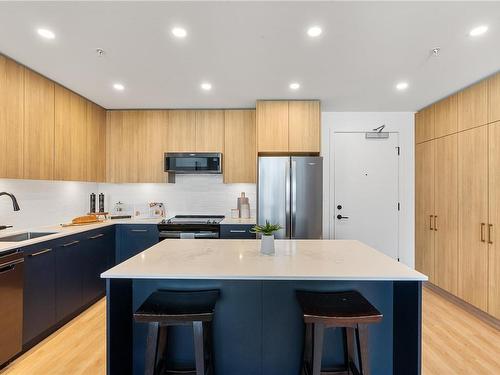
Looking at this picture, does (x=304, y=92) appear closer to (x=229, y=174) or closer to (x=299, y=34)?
(x=299, y=34)

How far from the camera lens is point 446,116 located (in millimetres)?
3510

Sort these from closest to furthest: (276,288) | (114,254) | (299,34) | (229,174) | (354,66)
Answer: (276,288) < (299,34) < (354,66) < (114,254) < (229,174)

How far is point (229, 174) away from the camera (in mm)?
3980

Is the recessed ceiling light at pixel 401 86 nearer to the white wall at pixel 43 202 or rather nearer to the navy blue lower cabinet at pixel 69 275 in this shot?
the navy blue lower cabinet at pixel 69 275

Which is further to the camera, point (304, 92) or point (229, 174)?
point (229, 174)

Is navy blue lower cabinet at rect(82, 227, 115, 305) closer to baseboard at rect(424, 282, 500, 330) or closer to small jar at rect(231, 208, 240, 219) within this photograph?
small jar at rect(231, 208, 240, 219)

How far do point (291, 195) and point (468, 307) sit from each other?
7.83 ft

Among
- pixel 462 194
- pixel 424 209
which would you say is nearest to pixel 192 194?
pixel 424 209

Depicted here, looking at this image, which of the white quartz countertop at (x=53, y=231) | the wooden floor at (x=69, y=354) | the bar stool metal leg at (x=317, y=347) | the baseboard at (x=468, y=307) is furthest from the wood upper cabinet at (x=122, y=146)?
the baseboard at (x=468, y=307)

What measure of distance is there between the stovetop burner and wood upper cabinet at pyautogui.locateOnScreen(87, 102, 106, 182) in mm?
1178

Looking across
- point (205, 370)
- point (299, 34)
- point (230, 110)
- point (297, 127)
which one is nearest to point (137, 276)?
point (205, 370)

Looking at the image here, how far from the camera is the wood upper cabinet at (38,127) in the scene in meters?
2.70

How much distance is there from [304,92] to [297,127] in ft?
1.51

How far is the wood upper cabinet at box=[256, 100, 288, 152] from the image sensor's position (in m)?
3.61
